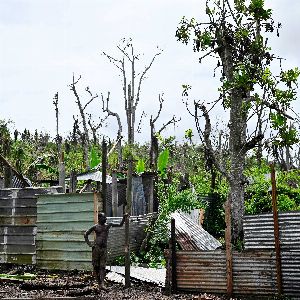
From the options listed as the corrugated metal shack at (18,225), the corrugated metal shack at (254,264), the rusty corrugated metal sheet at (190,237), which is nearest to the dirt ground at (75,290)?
the corrugated metal shack at (254,264)

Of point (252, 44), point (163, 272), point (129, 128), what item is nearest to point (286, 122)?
point (252, 44)

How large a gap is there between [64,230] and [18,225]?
1.61 m

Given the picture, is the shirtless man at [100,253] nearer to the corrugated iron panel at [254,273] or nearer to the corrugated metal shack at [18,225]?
the corrugated iron panel at [254,273]

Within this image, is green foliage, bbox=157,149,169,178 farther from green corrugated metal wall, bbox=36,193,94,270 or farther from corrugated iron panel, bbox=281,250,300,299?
corrugated iron panel, bbox=281,250,300,299

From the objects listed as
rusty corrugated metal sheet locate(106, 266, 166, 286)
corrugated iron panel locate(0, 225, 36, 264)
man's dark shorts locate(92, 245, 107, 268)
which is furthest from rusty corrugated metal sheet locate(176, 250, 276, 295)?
corrugated iron panel locate(0, 225, 36, 264)

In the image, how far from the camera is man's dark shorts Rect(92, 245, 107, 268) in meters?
10.9

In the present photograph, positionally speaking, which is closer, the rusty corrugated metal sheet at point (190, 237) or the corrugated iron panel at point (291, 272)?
the corrugated iron panel at point (291, 272)

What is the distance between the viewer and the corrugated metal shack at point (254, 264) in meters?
9.71

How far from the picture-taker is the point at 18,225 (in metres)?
14.8

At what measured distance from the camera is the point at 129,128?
40562 mm

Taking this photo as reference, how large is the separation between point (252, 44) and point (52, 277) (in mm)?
9448

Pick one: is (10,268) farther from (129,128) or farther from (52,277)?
(129,128)

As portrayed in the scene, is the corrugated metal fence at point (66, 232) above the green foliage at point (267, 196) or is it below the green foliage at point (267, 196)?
below

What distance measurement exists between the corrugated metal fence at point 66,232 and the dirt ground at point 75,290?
745 mm
